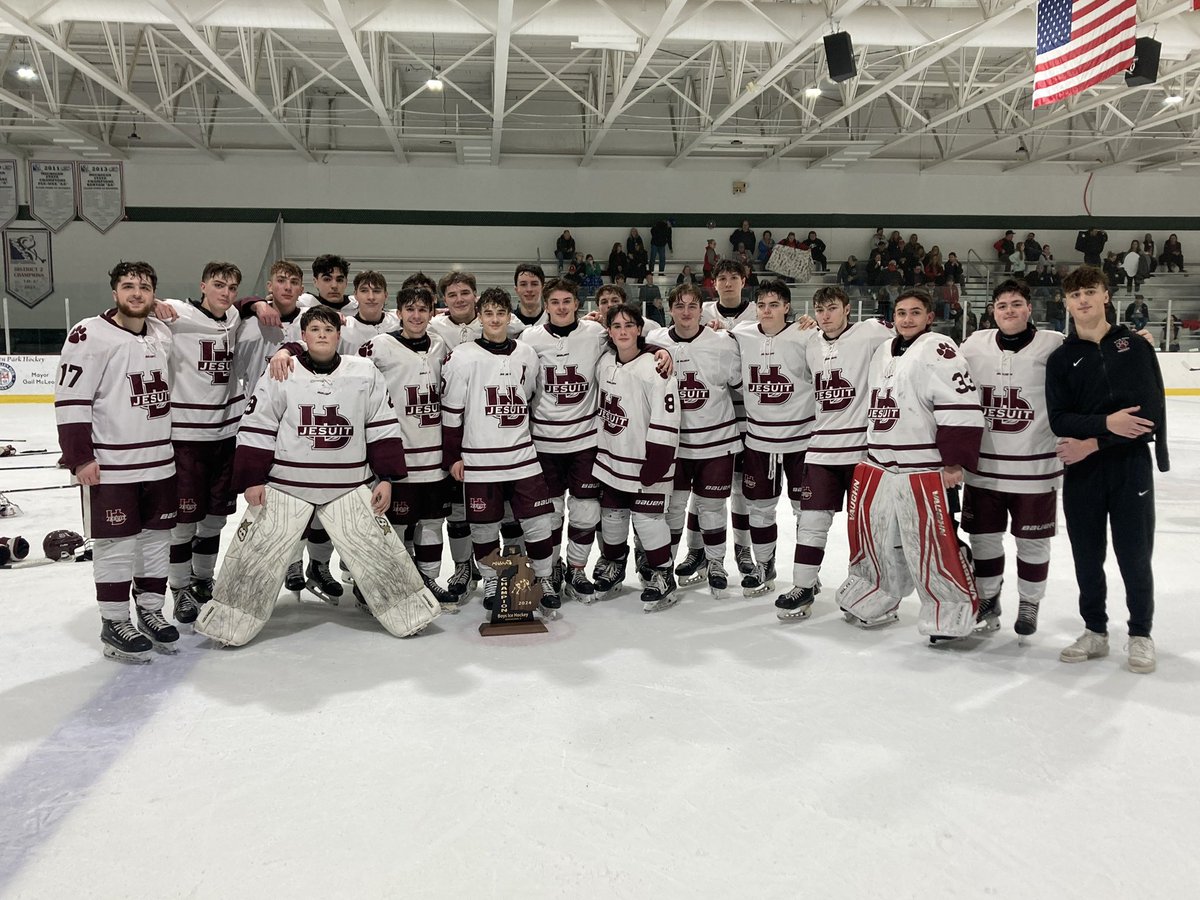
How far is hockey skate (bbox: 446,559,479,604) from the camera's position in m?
4.40

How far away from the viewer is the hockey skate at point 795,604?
403 centimetres

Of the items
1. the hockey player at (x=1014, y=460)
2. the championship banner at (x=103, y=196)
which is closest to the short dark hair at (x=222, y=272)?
the hockey player at (x=1014, y=460)

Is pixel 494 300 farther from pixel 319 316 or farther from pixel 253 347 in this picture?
pixel 253 347

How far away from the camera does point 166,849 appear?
2.19 meters

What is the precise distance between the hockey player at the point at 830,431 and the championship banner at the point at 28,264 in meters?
18.6

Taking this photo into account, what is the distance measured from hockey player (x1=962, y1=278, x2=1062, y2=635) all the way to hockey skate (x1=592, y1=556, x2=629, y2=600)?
1.66 m

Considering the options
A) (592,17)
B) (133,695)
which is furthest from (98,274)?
(133,695)

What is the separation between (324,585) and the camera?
4410 mm

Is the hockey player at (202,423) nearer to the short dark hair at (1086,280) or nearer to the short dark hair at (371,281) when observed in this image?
the short dark hair at (371,281)

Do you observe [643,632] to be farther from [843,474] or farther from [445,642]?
[843,474]

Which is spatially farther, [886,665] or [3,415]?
[3,415]

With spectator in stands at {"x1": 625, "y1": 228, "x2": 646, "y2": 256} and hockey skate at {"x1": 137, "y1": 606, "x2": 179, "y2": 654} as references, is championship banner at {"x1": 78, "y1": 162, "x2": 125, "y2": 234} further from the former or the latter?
hockey skate at {"x1": 137, "y1": 606, "x2": 179, "y2": 654}

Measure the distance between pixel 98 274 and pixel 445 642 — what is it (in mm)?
18307

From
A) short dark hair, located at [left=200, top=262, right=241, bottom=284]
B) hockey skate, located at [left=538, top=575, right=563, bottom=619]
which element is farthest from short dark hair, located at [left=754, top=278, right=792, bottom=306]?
short dark hair, located at [left=200, top=262, right=241, bottom=284]
